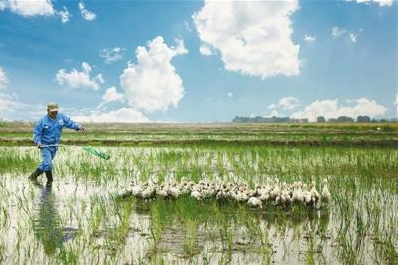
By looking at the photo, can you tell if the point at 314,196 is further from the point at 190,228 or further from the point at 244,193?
the point at 190,228

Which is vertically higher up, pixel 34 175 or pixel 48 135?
pixel 48 135

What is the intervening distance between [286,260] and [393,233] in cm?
176

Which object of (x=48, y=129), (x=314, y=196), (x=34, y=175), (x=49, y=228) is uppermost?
(x=48, y=129)

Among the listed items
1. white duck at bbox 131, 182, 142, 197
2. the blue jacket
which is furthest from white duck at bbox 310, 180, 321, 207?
the blue jacket

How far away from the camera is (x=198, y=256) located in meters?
4.77

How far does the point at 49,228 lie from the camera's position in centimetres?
586

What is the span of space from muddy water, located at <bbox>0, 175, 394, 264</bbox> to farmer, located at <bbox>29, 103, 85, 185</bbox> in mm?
2553

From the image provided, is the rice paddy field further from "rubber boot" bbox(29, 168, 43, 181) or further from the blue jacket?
the blue jacket

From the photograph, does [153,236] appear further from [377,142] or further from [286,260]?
[377,142]

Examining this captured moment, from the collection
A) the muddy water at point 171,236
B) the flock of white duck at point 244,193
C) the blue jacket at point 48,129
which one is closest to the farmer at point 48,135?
the blue jacket at point 48,129

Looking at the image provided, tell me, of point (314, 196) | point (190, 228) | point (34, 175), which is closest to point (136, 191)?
point (190, 228)

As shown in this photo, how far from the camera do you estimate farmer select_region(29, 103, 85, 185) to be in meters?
9.95

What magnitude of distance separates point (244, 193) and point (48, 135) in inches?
200

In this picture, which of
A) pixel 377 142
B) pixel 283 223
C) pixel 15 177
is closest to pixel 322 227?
pixel 283 223
